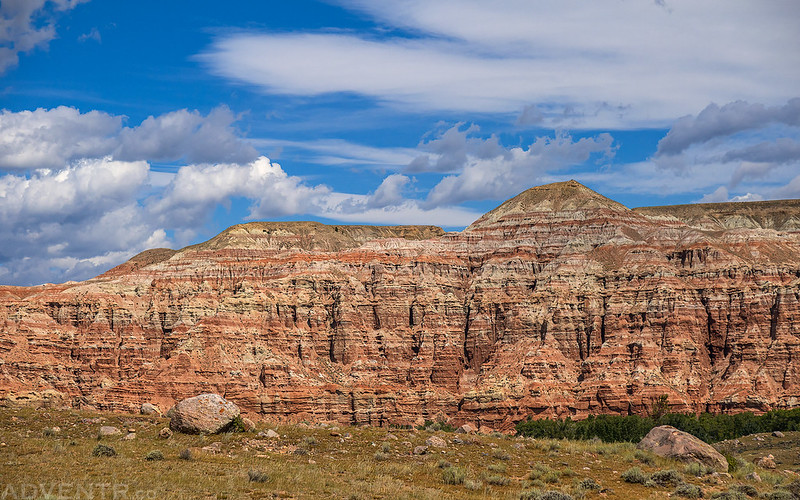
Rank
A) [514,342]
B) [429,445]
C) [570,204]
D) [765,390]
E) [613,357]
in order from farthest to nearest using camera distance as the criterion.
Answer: [570,204] → [514,342] → [613,357] → [765,390] → [429,445]

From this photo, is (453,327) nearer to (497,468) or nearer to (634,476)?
(497,468)

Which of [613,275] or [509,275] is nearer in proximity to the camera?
[613,275]

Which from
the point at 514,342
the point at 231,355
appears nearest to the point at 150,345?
the point at 231,355

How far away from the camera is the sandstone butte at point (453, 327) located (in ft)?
405

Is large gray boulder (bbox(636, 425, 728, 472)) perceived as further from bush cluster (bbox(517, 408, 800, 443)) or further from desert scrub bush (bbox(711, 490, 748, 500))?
bush cluster (bbox(517, 408, 800, 443))

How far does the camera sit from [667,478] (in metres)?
32.4

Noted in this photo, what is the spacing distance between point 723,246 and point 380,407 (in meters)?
65.6

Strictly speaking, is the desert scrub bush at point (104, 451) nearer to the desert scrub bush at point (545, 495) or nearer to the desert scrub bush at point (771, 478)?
the desert scrub bush at point (545, 495)

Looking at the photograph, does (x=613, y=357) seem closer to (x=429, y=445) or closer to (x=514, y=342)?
(x=514, y=342)

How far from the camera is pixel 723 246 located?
14562 cm

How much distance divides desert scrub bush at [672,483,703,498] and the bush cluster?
180 ft

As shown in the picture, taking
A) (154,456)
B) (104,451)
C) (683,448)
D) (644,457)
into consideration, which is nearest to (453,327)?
(683,448)

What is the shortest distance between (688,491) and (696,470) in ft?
14.4

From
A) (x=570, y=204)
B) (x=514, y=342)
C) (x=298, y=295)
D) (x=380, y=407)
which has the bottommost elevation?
(x=380, y=407)
